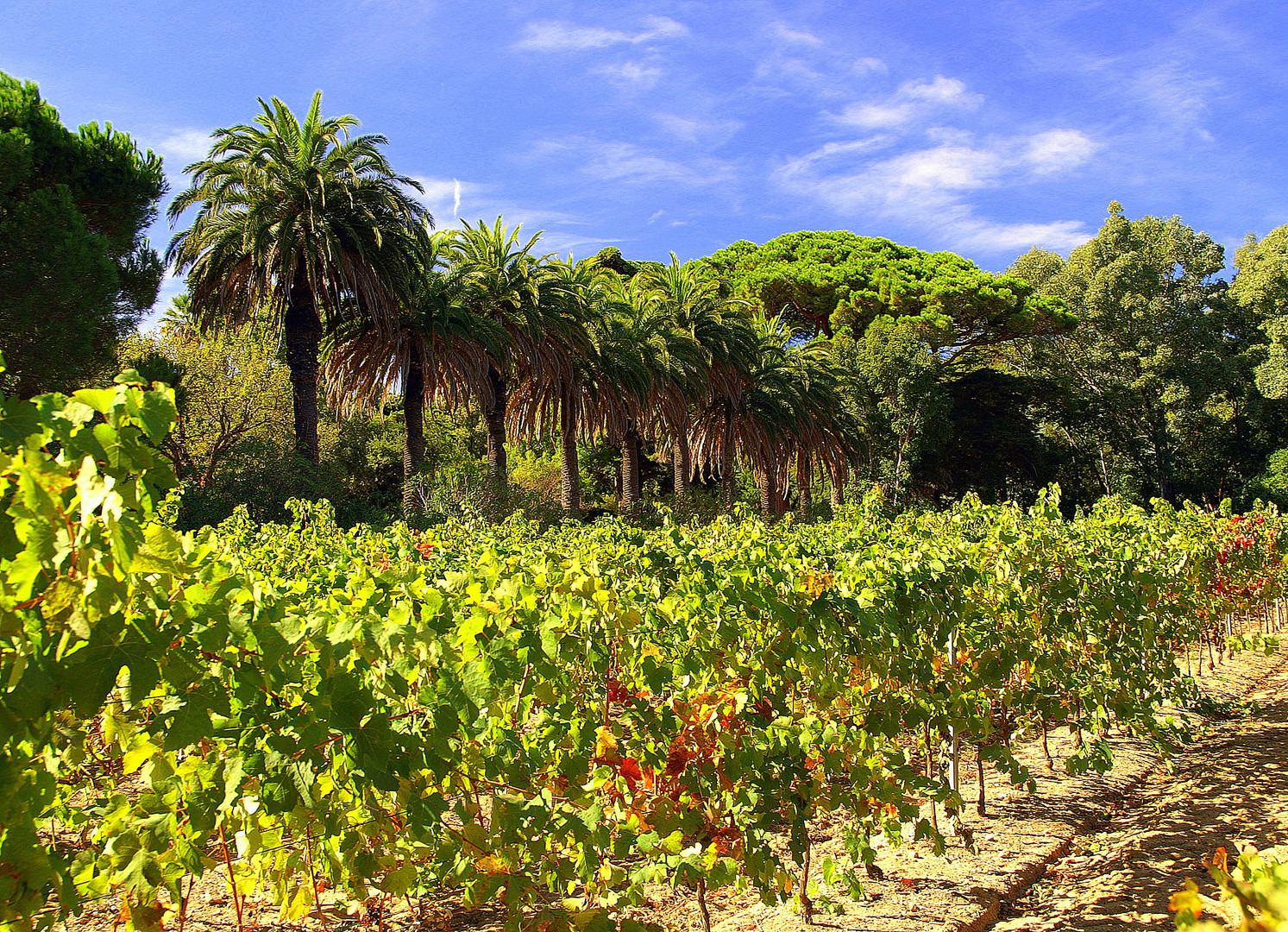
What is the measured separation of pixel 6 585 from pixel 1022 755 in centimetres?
606

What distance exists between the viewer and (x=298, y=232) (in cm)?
1612

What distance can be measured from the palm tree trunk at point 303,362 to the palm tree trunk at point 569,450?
5.58 metres

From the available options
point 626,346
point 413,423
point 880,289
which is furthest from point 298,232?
point 880,289

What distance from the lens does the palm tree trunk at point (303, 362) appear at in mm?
16969

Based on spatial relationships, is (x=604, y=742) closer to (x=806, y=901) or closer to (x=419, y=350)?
(x=806, y=901)

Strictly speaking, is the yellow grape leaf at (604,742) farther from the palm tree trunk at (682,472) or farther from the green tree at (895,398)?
the green tree at (895,398)

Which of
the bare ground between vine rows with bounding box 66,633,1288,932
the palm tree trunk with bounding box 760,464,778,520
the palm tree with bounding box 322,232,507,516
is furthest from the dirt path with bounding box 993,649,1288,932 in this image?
the palm tree trunk with bounding box 760,464,778,520

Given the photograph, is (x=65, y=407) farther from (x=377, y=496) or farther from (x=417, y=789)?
(x=377, y=496)

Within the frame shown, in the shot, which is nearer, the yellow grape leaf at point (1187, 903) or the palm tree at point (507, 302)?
the yellow grape leaf at point (1187, 903)

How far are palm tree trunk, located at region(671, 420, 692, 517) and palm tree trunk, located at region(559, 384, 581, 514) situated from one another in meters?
3.31

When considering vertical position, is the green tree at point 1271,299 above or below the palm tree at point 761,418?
above

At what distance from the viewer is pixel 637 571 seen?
12.4ft

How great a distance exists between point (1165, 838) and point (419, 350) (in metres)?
16.4

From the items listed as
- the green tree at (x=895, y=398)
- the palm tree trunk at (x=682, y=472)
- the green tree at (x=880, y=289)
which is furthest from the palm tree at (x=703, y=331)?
the green tree at (x=880, y=289)
